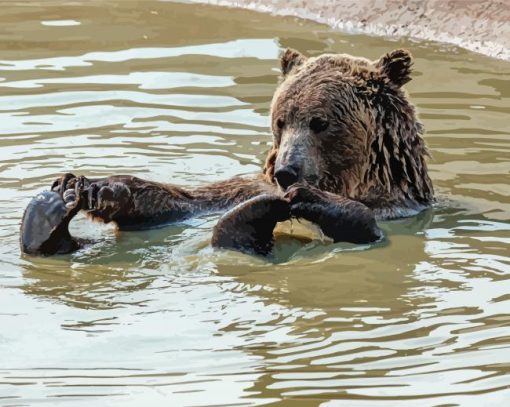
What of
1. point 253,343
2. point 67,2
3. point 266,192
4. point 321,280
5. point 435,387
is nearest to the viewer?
point 435,387

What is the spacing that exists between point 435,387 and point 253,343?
823 mm

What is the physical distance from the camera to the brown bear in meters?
7.05

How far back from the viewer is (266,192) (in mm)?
7207

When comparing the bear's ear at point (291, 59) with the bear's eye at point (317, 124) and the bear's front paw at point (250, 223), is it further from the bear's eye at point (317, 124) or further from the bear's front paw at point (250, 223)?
the bear's front paw at point (250, 223)

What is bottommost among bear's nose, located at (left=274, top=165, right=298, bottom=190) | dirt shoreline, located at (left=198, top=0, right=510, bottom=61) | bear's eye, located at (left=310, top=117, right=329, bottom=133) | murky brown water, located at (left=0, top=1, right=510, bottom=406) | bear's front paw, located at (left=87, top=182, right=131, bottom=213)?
murky brown water, located at (left=0, top=1, right=510, bottom=406)

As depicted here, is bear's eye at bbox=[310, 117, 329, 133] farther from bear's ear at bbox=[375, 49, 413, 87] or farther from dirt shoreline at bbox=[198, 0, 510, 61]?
dirt shoreline at bbox=[198, 0, 510, 61]

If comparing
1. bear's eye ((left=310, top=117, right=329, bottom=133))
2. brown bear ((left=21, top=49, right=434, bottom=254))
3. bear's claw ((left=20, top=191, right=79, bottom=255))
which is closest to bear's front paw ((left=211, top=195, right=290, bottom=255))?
brown bear ((left=21, top=49, right=434, bottom=254))

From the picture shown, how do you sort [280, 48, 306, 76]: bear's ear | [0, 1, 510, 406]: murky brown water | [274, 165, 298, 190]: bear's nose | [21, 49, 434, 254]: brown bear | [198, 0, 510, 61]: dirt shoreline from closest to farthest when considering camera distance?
[0, 1, 510, 406]: murky brown water
[274, 165, 298, 190]: bear's nose
[21, 49, 434, 254]: brown bear
[280, 48, 306, 76]: bear's ear
[198, 0, 510, 61]: dirt shoreline

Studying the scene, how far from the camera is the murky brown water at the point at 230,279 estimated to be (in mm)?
4961

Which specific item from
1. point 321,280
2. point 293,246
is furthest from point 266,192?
point 321,280

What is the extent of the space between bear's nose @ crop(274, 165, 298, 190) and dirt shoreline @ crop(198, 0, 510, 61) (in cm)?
514

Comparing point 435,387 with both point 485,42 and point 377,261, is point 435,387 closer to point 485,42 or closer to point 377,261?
point 377,261

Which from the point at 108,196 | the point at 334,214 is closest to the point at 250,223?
the point at 334,214

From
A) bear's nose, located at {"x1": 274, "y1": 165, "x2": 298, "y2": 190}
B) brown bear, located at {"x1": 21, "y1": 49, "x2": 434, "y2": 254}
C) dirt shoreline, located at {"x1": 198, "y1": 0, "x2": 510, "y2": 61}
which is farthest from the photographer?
dirt shoreline, located at {"x1": 198, "y1": 0, "x2": 510, "y2": 61}
